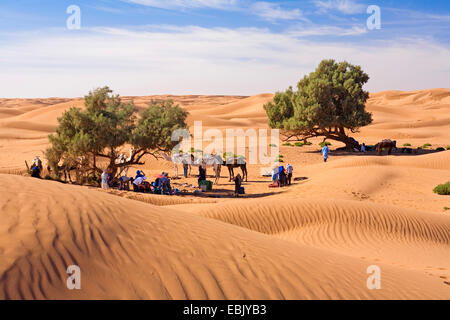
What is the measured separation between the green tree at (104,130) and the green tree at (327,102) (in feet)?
45.3

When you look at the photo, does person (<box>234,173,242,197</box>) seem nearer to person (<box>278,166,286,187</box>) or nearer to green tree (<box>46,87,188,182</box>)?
person (<box>278,166,286,187</box>)

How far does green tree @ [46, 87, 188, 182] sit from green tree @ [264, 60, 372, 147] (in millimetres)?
13795

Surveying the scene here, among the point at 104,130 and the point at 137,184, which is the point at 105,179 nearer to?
the point at 137,184

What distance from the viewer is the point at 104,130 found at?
19359 millimetres

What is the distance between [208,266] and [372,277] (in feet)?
10.1

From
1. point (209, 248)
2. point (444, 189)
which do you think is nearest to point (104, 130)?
point (209, 248)

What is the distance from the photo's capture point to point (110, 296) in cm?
426

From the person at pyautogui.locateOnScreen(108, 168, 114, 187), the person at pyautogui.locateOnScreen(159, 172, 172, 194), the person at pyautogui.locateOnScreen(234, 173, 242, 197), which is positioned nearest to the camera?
the person at pyautogui.locateOnScreen(159, 172, 172, 194)

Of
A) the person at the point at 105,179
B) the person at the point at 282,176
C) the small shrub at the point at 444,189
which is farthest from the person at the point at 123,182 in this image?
the small shrub at the point at 444,189

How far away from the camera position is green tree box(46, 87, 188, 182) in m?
19.2

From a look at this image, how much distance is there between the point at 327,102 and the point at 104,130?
19619 mm

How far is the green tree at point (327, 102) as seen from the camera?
32.6 metres

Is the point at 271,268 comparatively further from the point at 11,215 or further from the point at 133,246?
the point at 11,215

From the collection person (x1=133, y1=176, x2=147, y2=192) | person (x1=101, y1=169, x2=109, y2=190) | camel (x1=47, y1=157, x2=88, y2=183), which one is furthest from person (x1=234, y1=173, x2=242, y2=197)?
camel (x1=47, y1=157, x2=88, y2=183)
